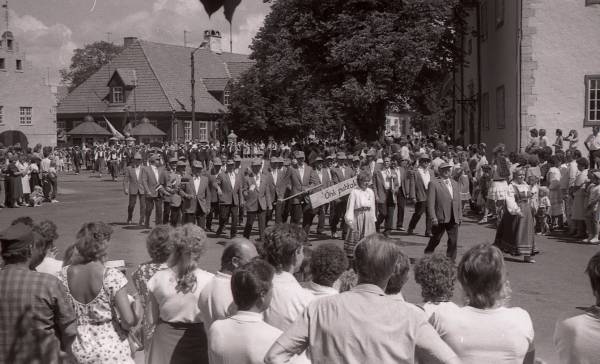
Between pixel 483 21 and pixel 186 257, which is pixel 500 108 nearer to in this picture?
pixel 483 21

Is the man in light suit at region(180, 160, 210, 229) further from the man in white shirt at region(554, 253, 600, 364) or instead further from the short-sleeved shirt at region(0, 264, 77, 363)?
the man in white shirt at region(554, 253, 600, 364)

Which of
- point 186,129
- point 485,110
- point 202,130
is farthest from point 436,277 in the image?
point 202,130

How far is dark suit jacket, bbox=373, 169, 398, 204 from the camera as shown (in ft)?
55.3

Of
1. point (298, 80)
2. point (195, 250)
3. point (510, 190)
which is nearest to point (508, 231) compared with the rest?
point (510, 190)

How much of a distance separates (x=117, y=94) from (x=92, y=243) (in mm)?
59180

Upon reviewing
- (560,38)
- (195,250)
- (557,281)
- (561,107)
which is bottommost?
(557,281)

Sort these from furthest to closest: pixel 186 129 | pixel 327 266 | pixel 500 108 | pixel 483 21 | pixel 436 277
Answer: pixel 186 129 < pixel 483 21 < pixel 500 108 < pixel 327 266 < pixel 436 277

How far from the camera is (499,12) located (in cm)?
2752

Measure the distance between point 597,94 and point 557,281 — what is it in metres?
14.5

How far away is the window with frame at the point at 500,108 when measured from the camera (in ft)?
88.1

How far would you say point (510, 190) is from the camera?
1310 centimetres

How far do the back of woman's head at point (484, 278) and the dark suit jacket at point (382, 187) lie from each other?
42.7ft

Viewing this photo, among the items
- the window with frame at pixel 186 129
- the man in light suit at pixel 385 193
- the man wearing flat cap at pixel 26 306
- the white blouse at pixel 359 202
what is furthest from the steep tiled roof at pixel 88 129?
the man wearing flat cap at pixel 26 306

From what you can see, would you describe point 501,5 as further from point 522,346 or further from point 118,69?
point 118,69
